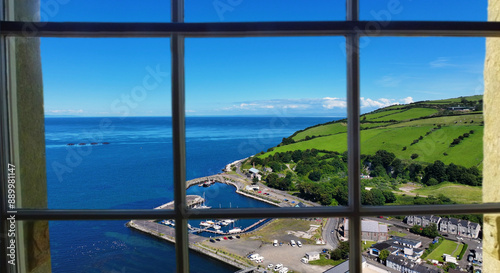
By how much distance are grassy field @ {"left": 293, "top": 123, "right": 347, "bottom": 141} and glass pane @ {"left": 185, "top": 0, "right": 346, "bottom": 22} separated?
0.57m

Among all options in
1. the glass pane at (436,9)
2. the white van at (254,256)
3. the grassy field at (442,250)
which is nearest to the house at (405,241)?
the grassy field at (442,250)

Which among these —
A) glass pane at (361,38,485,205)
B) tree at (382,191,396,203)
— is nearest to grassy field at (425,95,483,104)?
glass pane at (361,38,485,205)

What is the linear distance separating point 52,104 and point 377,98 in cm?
186

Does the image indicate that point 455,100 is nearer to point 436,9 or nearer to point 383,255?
point 436,9

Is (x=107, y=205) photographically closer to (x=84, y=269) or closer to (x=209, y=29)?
(x=84, y=269)

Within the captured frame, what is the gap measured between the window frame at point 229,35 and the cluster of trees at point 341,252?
0.10 m

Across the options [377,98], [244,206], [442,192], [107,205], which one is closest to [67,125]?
[107,205]

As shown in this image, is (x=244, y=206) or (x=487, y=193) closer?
(x=244, y=206)

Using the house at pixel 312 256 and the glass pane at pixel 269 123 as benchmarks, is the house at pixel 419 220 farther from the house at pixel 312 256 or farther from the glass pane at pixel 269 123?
the house at pixel 312 256

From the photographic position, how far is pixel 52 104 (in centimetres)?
147

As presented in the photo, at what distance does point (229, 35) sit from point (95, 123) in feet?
3.00

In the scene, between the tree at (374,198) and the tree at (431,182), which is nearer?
the tree at (374,198)

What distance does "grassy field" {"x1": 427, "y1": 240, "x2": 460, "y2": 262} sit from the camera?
56.7 inches

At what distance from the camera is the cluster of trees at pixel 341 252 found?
1400 millimetres
